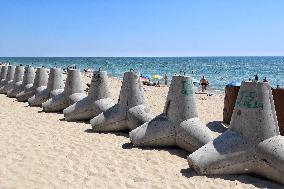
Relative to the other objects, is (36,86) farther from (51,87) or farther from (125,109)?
(125,109)

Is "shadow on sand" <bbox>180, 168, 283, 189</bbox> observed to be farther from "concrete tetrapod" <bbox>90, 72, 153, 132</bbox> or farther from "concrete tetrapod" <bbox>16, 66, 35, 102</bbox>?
"concrete tetrapod" <bbox>16, 66, 35, 102</bbox>

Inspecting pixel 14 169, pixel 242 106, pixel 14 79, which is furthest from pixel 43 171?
pixel 14 79

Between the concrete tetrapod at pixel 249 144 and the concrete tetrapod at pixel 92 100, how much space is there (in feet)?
15.0

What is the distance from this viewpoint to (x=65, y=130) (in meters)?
9.28

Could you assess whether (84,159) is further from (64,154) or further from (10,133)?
(10,133)

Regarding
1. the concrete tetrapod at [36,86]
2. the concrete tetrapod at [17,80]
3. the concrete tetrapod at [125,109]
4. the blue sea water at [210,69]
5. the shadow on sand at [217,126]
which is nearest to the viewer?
the concrete tetrapod at [125,109]

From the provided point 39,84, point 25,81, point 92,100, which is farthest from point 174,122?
point 25,81

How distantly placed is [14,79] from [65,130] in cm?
768

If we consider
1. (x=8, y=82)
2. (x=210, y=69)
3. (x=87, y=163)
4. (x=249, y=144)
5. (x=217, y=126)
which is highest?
(x=249, y=144)

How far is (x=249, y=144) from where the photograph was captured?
611 cm

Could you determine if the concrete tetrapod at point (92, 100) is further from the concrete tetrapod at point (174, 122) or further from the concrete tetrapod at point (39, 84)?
the concrete tetrapod at point (39, 84)

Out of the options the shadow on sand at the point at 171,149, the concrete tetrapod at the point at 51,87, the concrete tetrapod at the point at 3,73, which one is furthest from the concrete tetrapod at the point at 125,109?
the concrete tetrapod at the point at 3,73

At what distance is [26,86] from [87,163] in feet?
28.8

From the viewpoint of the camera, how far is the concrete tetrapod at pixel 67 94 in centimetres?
1170
